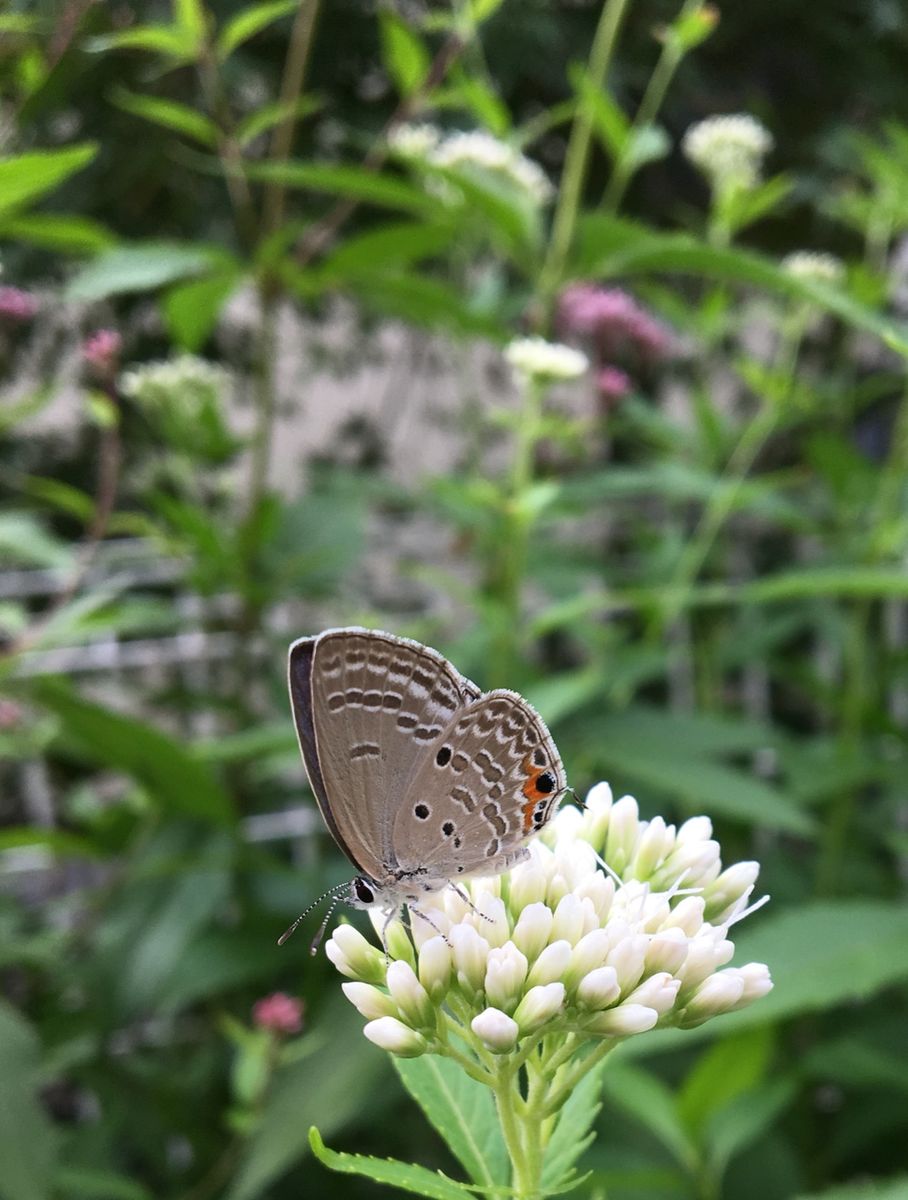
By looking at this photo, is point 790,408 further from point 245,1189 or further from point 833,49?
point 833,49

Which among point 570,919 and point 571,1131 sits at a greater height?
point 570,919

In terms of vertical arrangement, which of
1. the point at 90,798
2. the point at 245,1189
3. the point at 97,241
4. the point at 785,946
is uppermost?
the point at 97,241

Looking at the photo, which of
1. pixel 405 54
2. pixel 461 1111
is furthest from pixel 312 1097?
pixel 405 54

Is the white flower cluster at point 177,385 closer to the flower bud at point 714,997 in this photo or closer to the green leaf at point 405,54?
the green leaf at point 405,54

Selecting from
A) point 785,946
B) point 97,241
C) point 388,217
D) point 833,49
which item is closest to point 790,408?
point 785,946

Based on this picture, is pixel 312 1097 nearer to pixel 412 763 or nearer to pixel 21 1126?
pixel 21 1126

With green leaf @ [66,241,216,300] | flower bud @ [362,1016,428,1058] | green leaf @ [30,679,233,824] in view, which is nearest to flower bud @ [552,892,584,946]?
flower bud @ [362,1016,428,1058]
